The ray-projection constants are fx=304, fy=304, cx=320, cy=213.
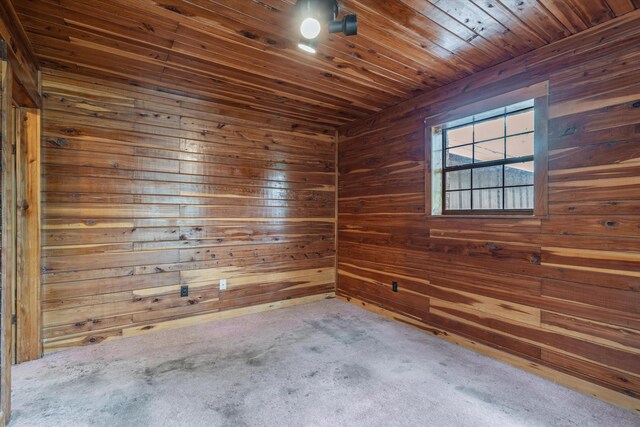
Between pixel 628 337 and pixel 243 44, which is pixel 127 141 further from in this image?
pixel 628 337

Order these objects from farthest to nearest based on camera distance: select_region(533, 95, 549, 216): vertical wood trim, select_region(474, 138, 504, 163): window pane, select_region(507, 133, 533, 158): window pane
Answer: select_region(474, 138, 504, 163): window pane → select_region(507, 133, 533, 158): window pane → select_region(533, 95, 549, 216): vertical wood trim

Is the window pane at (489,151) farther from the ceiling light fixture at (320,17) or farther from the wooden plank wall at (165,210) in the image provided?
the wooden plank wall at (165,210)

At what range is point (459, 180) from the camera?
2.97 metres

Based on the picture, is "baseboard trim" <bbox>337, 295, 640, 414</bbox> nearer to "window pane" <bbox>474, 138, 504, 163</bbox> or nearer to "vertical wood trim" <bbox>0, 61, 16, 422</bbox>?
"window pane" <bbox>474, 138, 504, 163</bbox>

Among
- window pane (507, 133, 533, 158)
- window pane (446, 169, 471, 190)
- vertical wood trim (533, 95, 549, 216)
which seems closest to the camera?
vertical wood trim (533, 95, 549, 216)

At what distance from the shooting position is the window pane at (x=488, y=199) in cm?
266

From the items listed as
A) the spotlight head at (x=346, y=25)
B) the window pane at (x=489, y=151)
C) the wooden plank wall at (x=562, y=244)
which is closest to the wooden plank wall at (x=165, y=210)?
the wooden plank wall at (x=562, y=244)

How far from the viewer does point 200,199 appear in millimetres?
3334

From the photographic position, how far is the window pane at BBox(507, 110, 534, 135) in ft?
8.47

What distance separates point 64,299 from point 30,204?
2.87 feet

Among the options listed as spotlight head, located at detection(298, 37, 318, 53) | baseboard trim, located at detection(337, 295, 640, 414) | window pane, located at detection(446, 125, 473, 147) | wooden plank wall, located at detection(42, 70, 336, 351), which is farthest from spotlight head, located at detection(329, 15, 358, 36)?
baseboard trim, located at detection(337, 295, 640, 414)

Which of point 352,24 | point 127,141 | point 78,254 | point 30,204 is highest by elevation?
point 352,24

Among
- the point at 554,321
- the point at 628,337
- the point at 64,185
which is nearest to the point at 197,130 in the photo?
the point at 64,185

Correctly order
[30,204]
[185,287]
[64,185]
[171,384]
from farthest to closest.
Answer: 1. [185,287]
2. [64,185]
3. [30,204]
4. [171,384]
